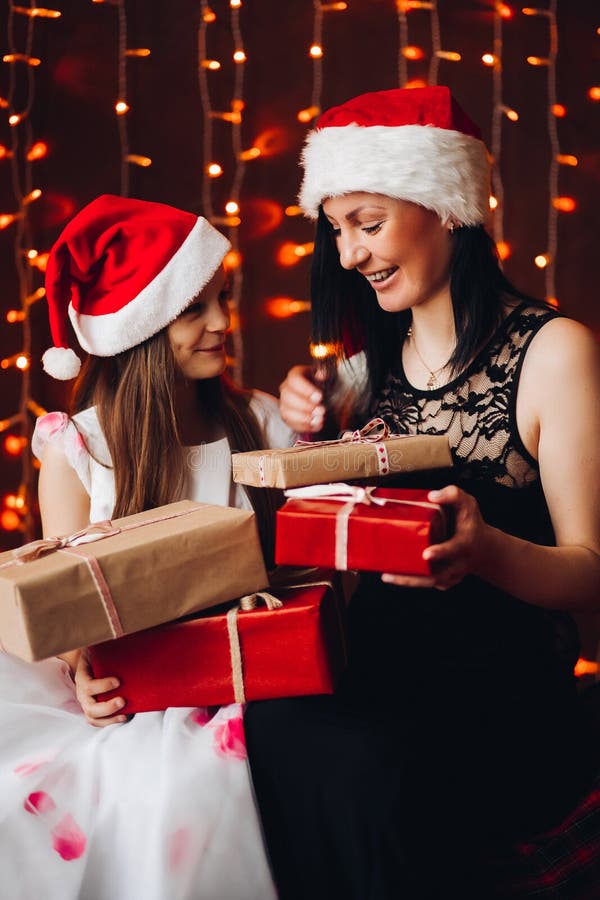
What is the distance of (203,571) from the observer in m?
1.06

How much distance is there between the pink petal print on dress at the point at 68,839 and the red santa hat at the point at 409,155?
3.38 ft

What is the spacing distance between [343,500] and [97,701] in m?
0.46

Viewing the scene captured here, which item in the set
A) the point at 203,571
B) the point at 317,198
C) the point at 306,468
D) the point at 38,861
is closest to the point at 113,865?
the point at 38,861

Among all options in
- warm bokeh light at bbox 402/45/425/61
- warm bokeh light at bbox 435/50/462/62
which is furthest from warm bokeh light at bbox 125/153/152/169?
warm bokeh light at bbox 435/50/462/62

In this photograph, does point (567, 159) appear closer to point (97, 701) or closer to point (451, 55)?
point (451, 55)

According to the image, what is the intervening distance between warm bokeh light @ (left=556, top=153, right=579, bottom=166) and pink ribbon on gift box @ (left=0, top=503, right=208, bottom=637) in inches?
76.9

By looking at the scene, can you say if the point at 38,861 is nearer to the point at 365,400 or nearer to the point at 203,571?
the point at 203,571

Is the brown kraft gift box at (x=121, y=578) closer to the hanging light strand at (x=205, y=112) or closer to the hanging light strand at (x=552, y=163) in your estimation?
the hanging light strand at (x=205, y=112)

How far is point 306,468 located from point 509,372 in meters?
0.45

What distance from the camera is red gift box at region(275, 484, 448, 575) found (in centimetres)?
93

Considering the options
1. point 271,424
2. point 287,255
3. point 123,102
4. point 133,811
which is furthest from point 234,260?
point 133,811

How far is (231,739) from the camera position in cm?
113

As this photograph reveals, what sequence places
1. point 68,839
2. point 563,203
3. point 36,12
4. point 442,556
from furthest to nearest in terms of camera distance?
point 563,203, point 36,12, point 68,839, point 442,556

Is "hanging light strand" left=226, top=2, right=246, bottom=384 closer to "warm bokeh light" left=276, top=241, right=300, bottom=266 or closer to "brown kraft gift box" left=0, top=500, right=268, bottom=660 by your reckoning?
"warm bokeh light" left=276, top=241, right=300, bottom=266
